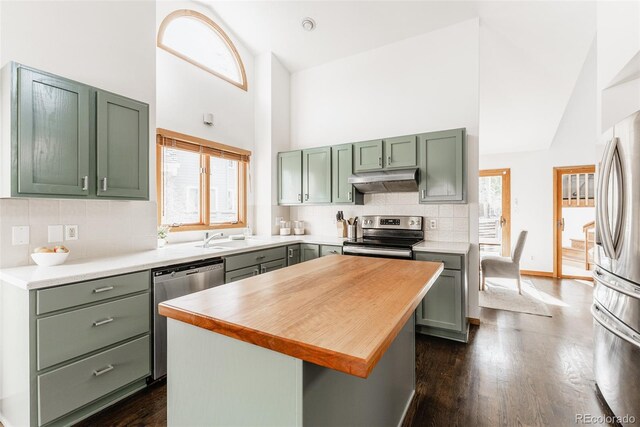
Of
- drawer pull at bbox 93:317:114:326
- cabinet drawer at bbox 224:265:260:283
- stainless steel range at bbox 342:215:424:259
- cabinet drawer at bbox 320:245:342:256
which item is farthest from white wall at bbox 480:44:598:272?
drawer pull at bbox 93:317:114:326

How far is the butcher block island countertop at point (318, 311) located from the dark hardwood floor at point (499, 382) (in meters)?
1.01

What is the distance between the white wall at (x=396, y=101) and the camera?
3.39m

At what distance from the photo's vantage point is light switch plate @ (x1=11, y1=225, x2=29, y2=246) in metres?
1.95

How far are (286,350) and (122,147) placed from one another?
2222 millimetres

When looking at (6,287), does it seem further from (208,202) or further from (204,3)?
(204,3)

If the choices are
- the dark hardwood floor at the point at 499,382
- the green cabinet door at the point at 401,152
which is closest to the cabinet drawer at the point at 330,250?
the green cabinet door at the point at 401,152

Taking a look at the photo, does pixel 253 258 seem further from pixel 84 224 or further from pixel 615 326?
pixel 615 326

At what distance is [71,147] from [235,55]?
2.92 meters

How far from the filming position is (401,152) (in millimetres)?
3459

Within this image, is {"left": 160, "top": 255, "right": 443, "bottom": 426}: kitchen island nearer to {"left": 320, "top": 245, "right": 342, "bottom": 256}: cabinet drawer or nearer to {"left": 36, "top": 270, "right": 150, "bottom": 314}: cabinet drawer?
{"left": 36, "top": 270, "right": 150, "bottom": 314}: cabinet drawer

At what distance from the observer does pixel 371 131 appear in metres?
4.05

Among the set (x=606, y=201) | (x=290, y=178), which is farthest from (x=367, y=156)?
(x=606, y=201)

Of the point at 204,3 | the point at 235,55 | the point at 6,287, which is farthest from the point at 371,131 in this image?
the point at 6,287

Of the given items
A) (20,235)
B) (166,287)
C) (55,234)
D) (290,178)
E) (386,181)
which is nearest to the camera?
(20,235)
